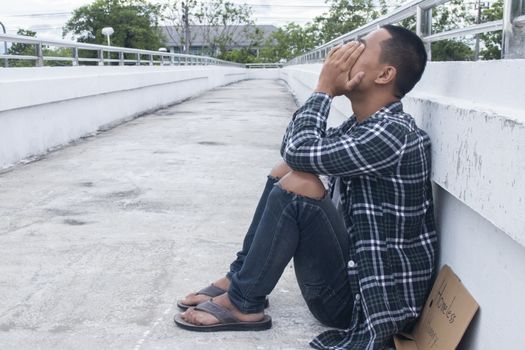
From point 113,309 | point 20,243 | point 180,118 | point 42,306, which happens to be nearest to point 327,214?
point 113,309

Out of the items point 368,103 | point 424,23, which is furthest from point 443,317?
point 424,23

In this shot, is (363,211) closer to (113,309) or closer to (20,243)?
(113,309)

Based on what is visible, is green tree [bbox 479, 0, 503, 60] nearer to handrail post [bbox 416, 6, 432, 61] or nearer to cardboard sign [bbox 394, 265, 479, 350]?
handrail post [bbox 416, 6, 432, 61]

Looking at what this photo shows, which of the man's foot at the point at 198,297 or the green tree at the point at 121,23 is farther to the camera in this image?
the green tree at the point at 121,23

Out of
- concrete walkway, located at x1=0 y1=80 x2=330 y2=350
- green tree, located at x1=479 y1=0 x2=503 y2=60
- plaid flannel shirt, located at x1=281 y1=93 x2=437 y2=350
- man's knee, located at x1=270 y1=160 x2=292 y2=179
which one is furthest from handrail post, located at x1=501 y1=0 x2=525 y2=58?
concrete walkway, located at x1=0 y1=80 x2=330 y2=350

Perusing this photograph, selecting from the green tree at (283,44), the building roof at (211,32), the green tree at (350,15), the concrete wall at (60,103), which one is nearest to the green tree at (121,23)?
the building roof at (211,32)

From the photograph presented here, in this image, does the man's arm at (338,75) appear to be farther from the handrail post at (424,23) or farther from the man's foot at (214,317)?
the handrail post at (424,23)

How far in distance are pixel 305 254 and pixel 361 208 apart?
311 millimetres

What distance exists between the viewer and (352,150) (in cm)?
235

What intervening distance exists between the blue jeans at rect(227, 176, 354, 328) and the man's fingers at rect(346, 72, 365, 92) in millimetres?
413

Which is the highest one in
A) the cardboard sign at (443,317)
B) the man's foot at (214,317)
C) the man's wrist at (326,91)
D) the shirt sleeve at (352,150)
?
the man's wrist at (326,91)

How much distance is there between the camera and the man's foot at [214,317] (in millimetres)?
2797

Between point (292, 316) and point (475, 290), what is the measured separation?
998 millimetres

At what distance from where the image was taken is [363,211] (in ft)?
8.02
